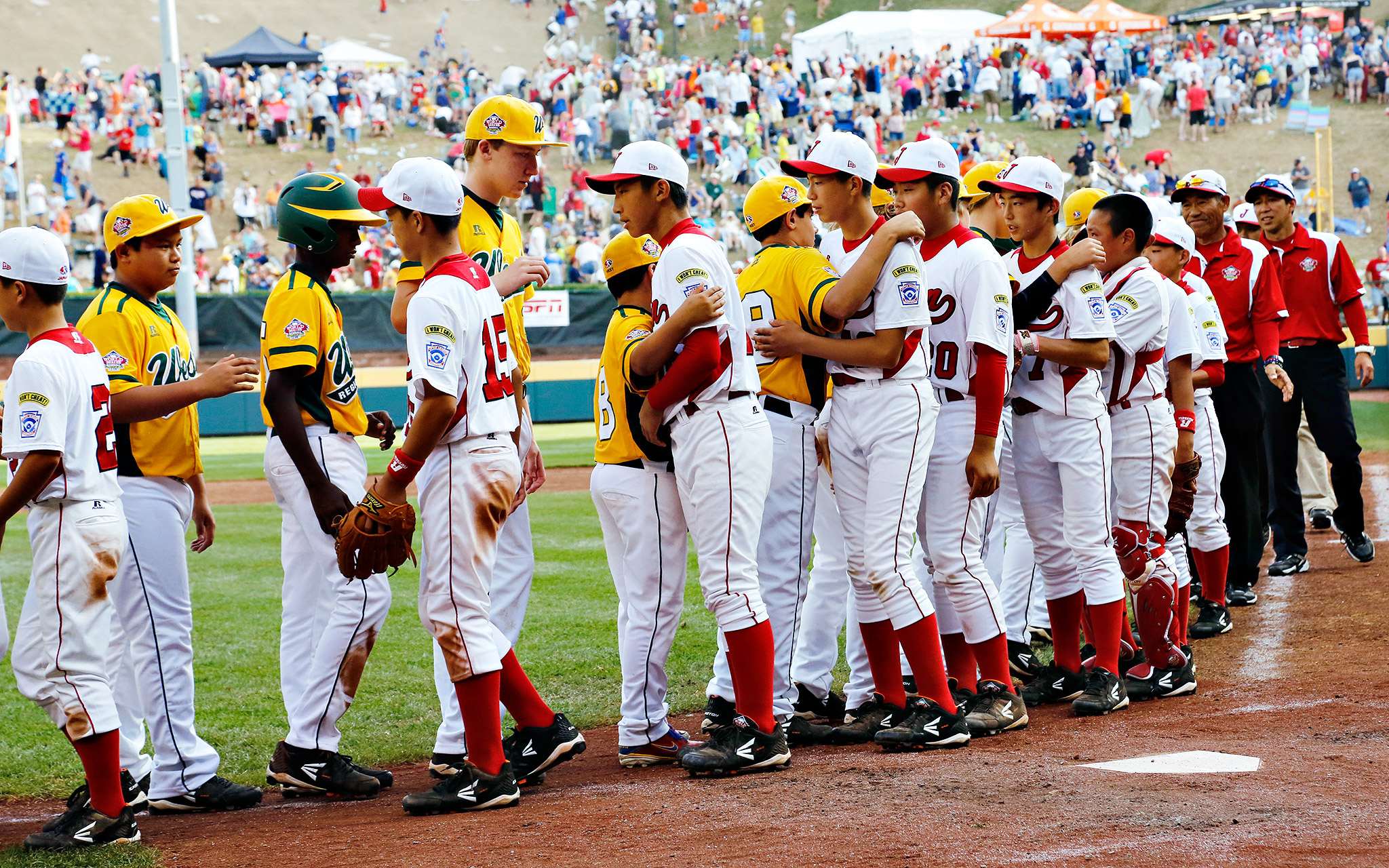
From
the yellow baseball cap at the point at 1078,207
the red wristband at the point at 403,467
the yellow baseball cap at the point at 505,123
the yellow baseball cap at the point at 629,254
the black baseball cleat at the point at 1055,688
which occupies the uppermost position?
the yellow baseball cap at the point at 505,123

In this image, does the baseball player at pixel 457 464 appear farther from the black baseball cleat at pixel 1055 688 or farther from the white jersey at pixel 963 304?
the black baseball cleat at pixel 1055 688

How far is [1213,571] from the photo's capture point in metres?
6.54

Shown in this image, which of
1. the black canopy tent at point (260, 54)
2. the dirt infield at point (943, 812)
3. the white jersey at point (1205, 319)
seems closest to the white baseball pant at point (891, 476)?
the dirt infield at point (943, 812)

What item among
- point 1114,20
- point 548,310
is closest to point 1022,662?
point 548,310

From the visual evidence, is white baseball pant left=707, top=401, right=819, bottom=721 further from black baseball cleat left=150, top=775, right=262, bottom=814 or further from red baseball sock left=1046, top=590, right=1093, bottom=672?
black baseball cleat left=150, top=775, right=262, bottom=814

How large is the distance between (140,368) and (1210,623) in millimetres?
4975

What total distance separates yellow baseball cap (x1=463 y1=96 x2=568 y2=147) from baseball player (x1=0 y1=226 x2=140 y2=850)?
161 cm

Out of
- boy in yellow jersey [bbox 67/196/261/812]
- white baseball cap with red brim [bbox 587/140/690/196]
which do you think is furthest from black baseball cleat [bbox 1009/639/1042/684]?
boy in yellow jersey [bbox 67/196/261/812]

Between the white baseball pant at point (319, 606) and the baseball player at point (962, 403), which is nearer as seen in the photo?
the white baseball pant at point (319, 606)

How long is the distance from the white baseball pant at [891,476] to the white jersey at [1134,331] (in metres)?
1.27

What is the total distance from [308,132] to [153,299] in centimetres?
3002

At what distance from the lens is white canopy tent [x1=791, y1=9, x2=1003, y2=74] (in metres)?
37.8

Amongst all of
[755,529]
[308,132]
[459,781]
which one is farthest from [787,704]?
[308,132]

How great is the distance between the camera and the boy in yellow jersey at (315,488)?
437cm
